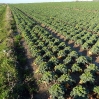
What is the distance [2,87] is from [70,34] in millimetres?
18206

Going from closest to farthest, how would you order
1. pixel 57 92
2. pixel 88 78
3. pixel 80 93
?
pixel 80 93
pixel 57 92
pixel 88 78

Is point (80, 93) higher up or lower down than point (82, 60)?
higher up

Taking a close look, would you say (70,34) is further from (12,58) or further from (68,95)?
(68,95)

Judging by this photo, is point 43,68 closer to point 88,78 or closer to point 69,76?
point 69,76

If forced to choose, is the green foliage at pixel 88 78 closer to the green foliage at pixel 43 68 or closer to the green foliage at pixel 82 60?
the green foliage at pixel 82 60

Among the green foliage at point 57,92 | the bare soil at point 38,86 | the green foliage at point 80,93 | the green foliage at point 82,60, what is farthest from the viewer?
the green foliage at point 82,60

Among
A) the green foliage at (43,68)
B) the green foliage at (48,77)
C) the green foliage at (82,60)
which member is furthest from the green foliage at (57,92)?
the green foliage at (82,60)

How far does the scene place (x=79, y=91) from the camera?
49.1 ft

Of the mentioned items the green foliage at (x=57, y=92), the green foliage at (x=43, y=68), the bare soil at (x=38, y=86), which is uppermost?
the green foliage at (x=57, y=92)

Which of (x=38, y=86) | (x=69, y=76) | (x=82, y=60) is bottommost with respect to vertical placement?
(x=38, y=86)

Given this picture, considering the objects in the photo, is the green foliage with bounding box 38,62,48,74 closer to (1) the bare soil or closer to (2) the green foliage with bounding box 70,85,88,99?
(1) the bare soil

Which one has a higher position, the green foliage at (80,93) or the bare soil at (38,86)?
the green foliage at (80,93)

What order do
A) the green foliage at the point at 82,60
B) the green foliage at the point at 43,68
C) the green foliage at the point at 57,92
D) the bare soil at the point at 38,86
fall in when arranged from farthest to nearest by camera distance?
the green foliage at the point at 82,60 → the green foliage at the point at 43,68 → the bare soil at the point at 38,86 → the green foliage at the point at 57,92

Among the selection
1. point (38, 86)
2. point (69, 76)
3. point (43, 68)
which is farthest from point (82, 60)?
point (38, 86)
